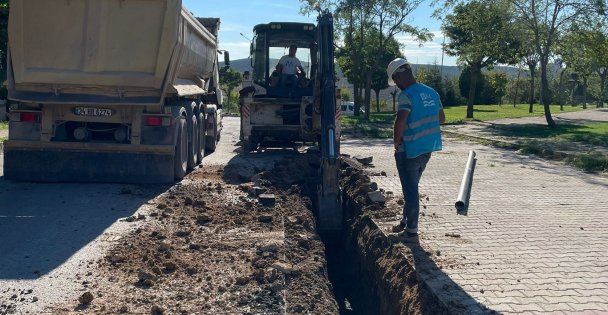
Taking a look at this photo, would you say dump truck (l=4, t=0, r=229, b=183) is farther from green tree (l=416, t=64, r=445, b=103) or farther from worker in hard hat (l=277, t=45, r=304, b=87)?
green tree (l=416, t=64, r=445, b=103)

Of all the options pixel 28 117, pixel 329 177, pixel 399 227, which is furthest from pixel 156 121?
pixel 399 227

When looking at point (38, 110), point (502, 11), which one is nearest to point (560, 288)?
point (38, 110)

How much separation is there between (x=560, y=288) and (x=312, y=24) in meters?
12.1

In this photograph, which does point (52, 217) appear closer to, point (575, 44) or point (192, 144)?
point (192, 144)

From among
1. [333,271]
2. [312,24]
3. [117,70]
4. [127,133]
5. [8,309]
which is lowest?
[333,271]

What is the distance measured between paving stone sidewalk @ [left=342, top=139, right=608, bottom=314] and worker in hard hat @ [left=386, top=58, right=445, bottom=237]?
0.76 meters

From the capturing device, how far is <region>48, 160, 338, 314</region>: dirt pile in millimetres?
5816

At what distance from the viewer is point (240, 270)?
672cm

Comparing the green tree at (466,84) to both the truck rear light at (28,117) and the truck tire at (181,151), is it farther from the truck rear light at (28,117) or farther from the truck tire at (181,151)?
the truck rear light at (28,117)

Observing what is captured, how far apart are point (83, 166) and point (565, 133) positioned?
681 inches

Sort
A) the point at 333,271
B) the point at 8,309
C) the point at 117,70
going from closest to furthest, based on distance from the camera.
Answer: the point at 8,309
the point at 333,271
the point at 117,70

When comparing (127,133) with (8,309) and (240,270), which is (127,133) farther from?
(8,309)

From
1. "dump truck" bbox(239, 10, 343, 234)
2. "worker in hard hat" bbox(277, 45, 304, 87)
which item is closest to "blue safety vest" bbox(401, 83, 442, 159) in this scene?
"dump truck" bbox(239, 10, 343, 234)

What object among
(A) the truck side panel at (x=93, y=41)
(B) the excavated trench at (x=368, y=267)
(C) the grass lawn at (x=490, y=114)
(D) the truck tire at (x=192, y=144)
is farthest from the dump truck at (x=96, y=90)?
(C) the grass lawn at (x=490, y=114)
